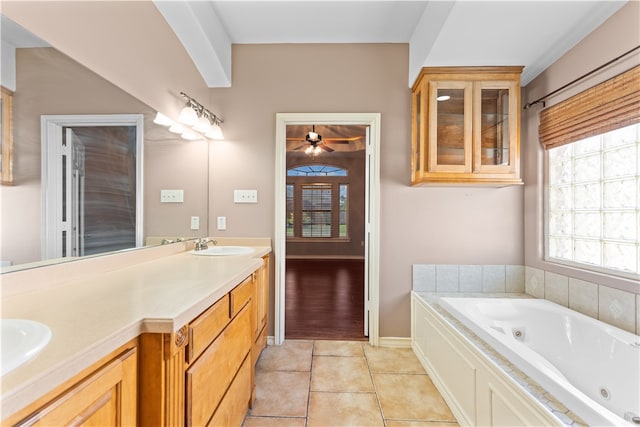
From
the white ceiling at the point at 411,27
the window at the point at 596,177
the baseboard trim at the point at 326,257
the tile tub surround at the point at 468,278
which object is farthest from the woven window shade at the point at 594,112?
the baseboard trim at the point at 326,257

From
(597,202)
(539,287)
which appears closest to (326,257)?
(539,287)

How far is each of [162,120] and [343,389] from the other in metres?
2.14

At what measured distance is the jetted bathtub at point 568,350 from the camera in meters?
1.06

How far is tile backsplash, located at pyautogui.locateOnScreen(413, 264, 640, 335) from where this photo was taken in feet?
5.08

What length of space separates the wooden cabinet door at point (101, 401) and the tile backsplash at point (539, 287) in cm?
214

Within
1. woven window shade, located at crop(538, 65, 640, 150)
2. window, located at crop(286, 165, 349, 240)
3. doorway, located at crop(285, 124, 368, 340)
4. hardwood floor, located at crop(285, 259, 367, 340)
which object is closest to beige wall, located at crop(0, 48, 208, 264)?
hardwood floor, located at crop(285, 259, 367, 340)

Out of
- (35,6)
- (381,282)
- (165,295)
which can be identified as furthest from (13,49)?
(381,282)

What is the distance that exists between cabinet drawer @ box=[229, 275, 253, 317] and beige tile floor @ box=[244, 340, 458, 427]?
28.2 inches

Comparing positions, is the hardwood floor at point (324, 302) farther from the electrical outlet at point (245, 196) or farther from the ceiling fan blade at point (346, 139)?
the ceiling fan blade at point (346, 139)

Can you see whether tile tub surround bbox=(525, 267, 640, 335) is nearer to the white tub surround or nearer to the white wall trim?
the white tub surround

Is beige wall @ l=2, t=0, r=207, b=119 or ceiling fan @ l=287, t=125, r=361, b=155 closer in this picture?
beige wall @ l=2, t=0, r=207, b=119

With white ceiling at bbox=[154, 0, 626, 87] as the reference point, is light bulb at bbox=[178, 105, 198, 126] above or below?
below

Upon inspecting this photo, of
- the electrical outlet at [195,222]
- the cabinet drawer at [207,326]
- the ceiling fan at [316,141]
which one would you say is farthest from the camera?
the ceiling fan at [316,141]

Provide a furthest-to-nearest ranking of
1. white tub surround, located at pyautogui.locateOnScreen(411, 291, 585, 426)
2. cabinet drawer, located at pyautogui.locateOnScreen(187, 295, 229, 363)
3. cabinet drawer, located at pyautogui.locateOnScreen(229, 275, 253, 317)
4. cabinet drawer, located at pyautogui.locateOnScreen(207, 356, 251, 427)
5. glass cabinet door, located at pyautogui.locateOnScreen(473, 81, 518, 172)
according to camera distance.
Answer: glass cabinet door, located at pyautogui.locateOnScreen(473, 81, 518, 172), cabinet drawer, located at pyautogui.locateOnScreen(229, 275, 253, 317), cabinet drawer, located at pyautogui.locateOnScreen(207, 356, 251, 427), white tub surround, located at pyautogui.locateOnScreen(411, 291, 585, 426), cabinet drawer, located at pyautogui.locateOnScreen(187, 295, 229, 363)
